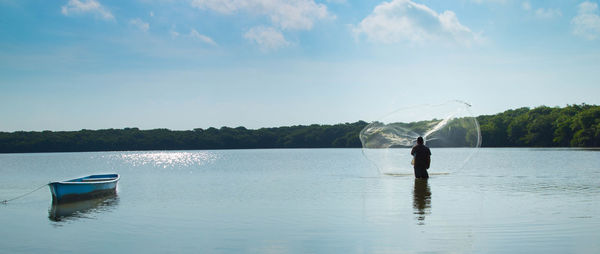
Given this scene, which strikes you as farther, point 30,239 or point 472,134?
point 472,134

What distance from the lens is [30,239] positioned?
1355cm

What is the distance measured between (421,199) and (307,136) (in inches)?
6231

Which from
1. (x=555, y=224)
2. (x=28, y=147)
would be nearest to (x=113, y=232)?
(x=555, y=224)

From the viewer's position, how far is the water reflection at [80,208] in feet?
57.3

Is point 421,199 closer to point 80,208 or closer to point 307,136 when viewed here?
point 80,208

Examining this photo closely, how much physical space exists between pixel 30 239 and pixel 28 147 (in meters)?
150

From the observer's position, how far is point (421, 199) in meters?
19.2

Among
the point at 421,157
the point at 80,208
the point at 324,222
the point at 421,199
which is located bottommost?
the point at 80,208

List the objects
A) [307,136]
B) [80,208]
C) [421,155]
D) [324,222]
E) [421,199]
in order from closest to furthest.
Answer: [324,222] → [421,199] → [80,208] → [421,155] → [307,136]

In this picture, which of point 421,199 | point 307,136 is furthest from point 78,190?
point 307,136

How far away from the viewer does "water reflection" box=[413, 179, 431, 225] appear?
15.7m

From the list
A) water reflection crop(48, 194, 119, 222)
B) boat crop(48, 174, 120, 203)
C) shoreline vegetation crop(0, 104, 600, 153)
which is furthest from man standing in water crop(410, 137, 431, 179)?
shoreline vegetation crop(0, 104, 600, 153)

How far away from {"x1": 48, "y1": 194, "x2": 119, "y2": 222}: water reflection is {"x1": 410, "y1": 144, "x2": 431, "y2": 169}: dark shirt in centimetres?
1180

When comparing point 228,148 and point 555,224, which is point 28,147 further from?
point 555,224
